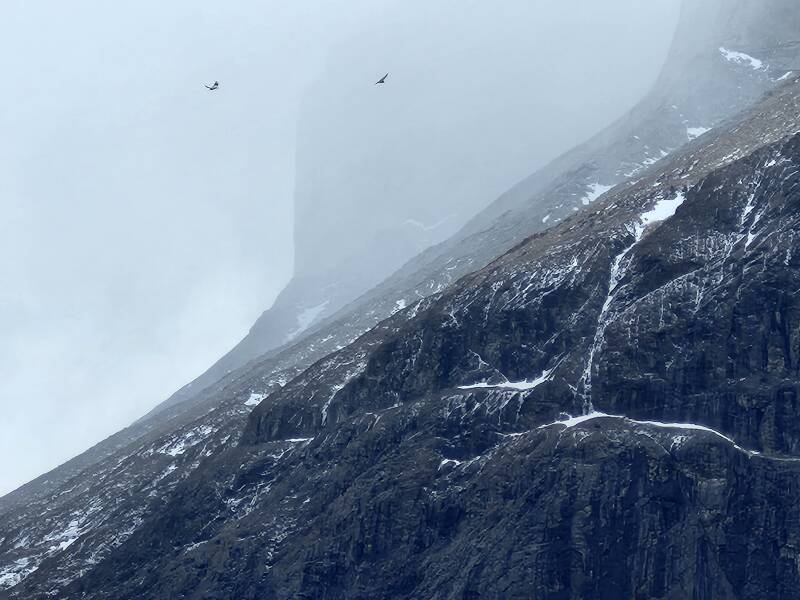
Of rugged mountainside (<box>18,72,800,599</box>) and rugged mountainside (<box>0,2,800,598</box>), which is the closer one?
rugged mountainside (<box>18,72,800,599</box>)

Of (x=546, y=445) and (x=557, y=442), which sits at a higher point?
(x=546, y=445)

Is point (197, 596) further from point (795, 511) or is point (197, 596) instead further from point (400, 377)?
point (795, 511)

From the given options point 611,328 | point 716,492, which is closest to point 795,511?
point 716,492

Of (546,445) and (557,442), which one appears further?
(546,445)

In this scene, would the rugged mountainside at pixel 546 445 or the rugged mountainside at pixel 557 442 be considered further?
the rugged mountainside at pixel 546 445
